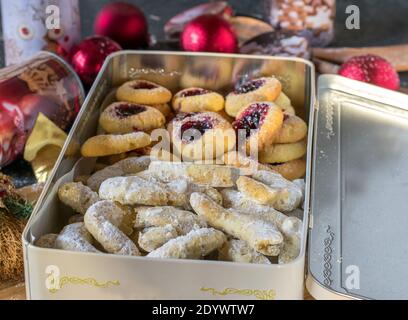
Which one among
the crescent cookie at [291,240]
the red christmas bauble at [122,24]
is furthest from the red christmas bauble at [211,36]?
the crescent cookie at [291,240]

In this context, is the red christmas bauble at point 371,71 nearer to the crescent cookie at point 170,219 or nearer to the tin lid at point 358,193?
the tin lid at point 358,193

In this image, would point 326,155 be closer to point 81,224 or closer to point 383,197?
point 383,197

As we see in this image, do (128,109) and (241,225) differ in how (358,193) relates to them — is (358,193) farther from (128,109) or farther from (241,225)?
(128,109)

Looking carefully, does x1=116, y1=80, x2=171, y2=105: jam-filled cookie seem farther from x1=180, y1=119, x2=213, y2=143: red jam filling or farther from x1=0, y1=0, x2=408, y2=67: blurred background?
x1=0, y1=0, x2=408, y2=67: blurred background

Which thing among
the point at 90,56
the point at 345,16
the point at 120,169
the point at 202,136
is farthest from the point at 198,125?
the point at 345,16

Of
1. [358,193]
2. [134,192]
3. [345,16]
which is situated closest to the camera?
[134,192]

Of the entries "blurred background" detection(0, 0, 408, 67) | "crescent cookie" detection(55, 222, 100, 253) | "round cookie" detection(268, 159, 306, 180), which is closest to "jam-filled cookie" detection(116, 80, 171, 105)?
"round cookie" detection(268, 159, 306, 180)
